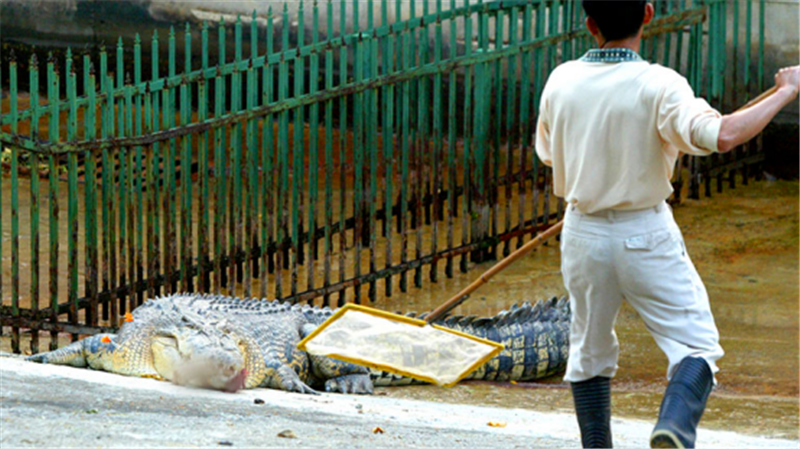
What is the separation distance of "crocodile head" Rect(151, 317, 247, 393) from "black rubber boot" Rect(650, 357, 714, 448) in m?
2.86

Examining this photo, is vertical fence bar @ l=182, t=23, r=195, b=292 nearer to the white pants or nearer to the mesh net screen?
the mesh net screen

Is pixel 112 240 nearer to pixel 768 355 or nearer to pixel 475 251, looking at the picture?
pixel 475 251

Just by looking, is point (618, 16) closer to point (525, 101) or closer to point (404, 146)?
point (404, 146)

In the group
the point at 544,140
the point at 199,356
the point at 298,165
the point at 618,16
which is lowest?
the point at 199,356

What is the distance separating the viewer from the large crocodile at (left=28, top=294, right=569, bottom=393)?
6.04 meters

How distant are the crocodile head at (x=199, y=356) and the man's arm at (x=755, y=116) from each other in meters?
3.22

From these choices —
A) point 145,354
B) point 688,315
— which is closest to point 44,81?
point 145,354

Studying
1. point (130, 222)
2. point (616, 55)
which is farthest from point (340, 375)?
point (616, 55)

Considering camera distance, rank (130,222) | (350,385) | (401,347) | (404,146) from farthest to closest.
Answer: (404,146)
(130,222)
(350,385)
(401,347)

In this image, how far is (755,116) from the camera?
3.40 m

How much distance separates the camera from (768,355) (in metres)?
7.10

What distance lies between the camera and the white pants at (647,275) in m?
3.66

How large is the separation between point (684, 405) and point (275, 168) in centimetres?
457

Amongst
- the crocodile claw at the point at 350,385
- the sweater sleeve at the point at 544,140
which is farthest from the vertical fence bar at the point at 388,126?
the sweater sleeve at the point at 544,140
